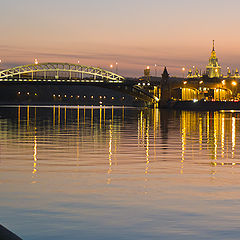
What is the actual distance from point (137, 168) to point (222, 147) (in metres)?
12.5

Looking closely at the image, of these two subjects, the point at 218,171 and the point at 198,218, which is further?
the point at 218,171

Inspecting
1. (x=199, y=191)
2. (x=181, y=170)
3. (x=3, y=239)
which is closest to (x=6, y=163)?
(x=181, y=170)

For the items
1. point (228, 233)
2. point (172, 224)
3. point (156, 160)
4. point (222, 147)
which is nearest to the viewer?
point (228, 233)

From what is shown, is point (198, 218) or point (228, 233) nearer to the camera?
point (228, 233)

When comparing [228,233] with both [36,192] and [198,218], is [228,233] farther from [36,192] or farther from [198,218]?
[36,192]

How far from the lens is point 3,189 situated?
54.1 ft

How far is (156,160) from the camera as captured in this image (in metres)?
25.5

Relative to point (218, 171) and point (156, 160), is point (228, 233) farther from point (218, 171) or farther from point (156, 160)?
point (156, 160)

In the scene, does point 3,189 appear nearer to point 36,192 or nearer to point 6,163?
point 36,192

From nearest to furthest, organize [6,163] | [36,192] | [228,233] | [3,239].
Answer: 1. [3,239]
2. [228,233]
3. [36,192]
4. [6,163]

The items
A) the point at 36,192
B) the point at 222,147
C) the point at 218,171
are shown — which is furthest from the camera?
the point at 222,147

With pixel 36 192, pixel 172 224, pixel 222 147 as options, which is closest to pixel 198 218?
pixel 172 224

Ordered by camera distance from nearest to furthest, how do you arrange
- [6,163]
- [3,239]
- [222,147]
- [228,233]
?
1. [3,239]
2. [228,233]
3. [6,163]
4. [222,147]

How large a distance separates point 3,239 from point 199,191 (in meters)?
9.12
